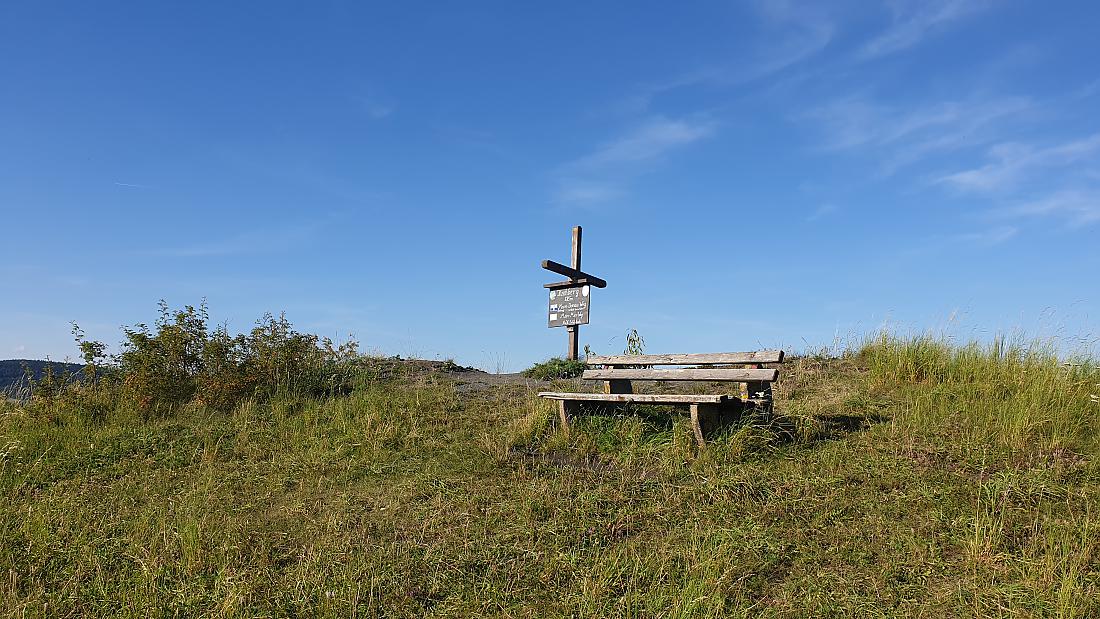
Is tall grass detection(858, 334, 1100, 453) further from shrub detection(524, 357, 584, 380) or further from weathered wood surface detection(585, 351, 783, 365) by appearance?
shrub detection(524, 357, 584, 380)

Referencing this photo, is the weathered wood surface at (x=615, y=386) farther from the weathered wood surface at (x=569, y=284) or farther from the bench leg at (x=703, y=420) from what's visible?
the weathered wood surface at (x=569, y=284)

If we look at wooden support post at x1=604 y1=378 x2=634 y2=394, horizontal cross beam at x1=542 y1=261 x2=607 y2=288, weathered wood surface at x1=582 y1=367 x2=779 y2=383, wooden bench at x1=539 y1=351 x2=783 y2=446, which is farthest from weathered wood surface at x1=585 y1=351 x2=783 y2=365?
horizontal cross beam at x1=542 y1=261 x2=607 y2=288

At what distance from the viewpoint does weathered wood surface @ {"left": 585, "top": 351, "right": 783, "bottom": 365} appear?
8258 mm

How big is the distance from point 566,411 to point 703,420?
4.86 ft

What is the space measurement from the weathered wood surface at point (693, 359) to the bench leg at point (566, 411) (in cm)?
102

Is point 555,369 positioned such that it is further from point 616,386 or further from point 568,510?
point 568,510

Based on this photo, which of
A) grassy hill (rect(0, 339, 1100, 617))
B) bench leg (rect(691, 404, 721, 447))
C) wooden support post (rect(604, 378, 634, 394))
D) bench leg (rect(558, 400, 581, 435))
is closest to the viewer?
grassy hill (rect(0, 339, 1100, 617))

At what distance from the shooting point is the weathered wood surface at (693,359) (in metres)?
8.26

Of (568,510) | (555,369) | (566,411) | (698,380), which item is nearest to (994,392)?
(698,380)

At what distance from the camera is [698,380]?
28.1 ft

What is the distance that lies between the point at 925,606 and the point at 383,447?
543 centimetres

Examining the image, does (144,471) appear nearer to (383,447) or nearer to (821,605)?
(383,447)

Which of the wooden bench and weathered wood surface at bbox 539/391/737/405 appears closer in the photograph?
weathered wood surface at bbox 539/391/737/405

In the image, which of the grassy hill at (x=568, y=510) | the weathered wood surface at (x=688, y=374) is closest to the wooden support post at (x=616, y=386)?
Answer: the weathered wood surface at (x=688, y=374)
